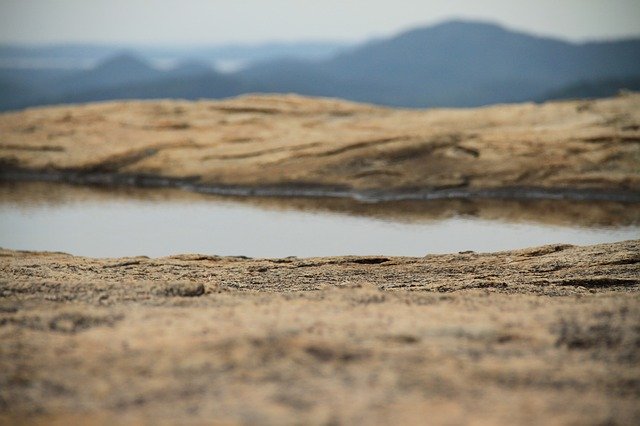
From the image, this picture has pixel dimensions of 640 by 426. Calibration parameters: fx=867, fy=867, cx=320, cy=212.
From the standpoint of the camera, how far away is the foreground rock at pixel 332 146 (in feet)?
75.8

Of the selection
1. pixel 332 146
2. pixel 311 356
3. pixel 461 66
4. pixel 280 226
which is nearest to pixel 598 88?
pixel 332 146

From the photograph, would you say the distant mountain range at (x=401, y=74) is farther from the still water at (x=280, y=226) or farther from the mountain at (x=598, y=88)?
the still water at (x=280, y=226)

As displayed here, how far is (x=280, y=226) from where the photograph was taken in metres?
19.0

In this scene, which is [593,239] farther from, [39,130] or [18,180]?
[39,130]

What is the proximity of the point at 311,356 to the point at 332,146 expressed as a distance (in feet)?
60.6

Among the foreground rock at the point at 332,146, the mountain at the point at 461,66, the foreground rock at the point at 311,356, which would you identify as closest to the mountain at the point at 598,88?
the mountain at the point at 461,66

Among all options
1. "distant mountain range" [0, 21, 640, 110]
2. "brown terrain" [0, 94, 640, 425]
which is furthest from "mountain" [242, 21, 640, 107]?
"brown terrain" [0, 94, 640, 425]

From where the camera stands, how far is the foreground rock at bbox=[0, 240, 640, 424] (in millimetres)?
5715

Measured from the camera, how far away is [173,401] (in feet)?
19.2

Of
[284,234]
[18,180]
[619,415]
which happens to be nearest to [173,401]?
[619,415]

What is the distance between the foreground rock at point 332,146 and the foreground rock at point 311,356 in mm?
14335

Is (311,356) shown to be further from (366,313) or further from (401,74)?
(401,74)

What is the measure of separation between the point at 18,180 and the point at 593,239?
1720 centimetres

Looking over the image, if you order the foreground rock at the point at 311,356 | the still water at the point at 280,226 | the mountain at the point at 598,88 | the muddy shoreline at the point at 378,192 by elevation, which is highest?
the mountain at the point at 598,88
